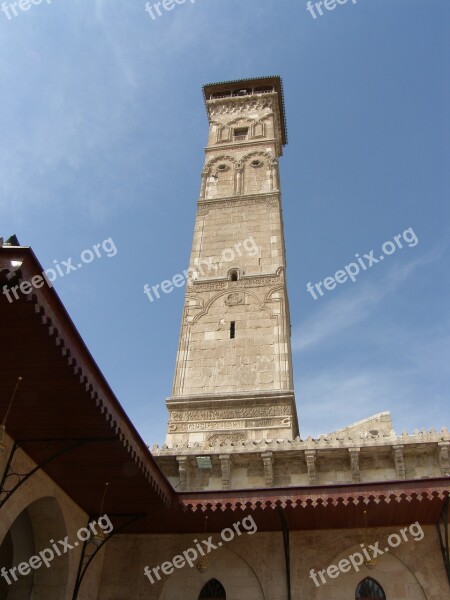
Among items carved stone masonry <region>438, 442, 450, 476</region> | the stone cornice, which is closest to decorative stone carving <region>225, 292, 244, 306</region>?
the stone cornice

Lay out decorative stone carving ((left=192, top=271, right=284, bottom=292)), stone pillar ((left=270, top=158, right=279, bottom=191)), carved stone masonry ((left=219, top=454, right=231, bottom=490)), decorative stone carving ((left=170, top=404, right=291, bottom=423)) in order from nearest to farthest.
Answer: carved stone masonry ((left=219, top=454, right=231, bottom=490)) < decorative stone carving ((left=170, top=404, right=291, bottom=423)) < decorative stone carving ((left=192, top=271, right=284, bottom=292)) < stone pillar ((left=270, top=158, right=279, bottom=191))

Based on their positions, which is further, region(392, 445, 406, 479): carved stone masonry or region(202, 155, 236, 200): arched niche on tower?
region(202, 155, 236, 200): arched niche on tower

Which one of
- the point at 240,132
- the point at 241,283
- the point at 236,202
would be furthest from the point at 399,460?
the point at 240,132

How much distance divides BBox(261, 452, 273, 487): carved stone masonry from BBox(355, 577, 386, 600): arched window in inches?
99.8

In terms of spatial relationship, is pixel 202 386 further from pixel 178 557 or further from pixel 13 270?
pixel 13 270

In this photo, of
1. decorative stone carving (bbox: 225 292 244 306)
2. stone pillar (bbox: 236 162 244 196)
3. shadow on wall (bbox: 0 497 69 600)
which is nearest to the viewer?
shadow on wall (bbox: 0 497 69 600)

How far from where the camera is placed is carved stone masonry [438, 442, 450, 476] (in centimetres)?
1109

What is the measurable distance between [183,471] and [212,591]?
242cm

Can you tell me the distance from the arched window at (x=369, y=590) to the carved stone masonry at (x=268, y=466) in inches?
99.8

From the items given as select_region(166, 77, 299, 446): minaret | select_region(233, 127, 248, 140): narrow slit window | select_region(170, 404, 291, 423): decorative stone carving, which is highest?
select_region(233, 127, 248, 140): narrow slit window

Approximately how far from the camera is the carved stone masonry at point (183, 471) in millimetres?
11891

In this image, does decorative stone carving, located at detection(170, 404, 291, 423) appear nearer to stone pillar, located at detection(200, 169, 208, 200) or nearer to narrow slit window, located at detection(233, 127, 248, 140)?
stone pillar, located at detection(200, 169, 208, 200)

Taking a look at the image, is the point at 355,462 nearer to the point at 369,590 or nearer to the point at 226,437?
the point at 369,590

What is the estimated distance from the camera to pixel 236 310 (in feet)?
60.3
